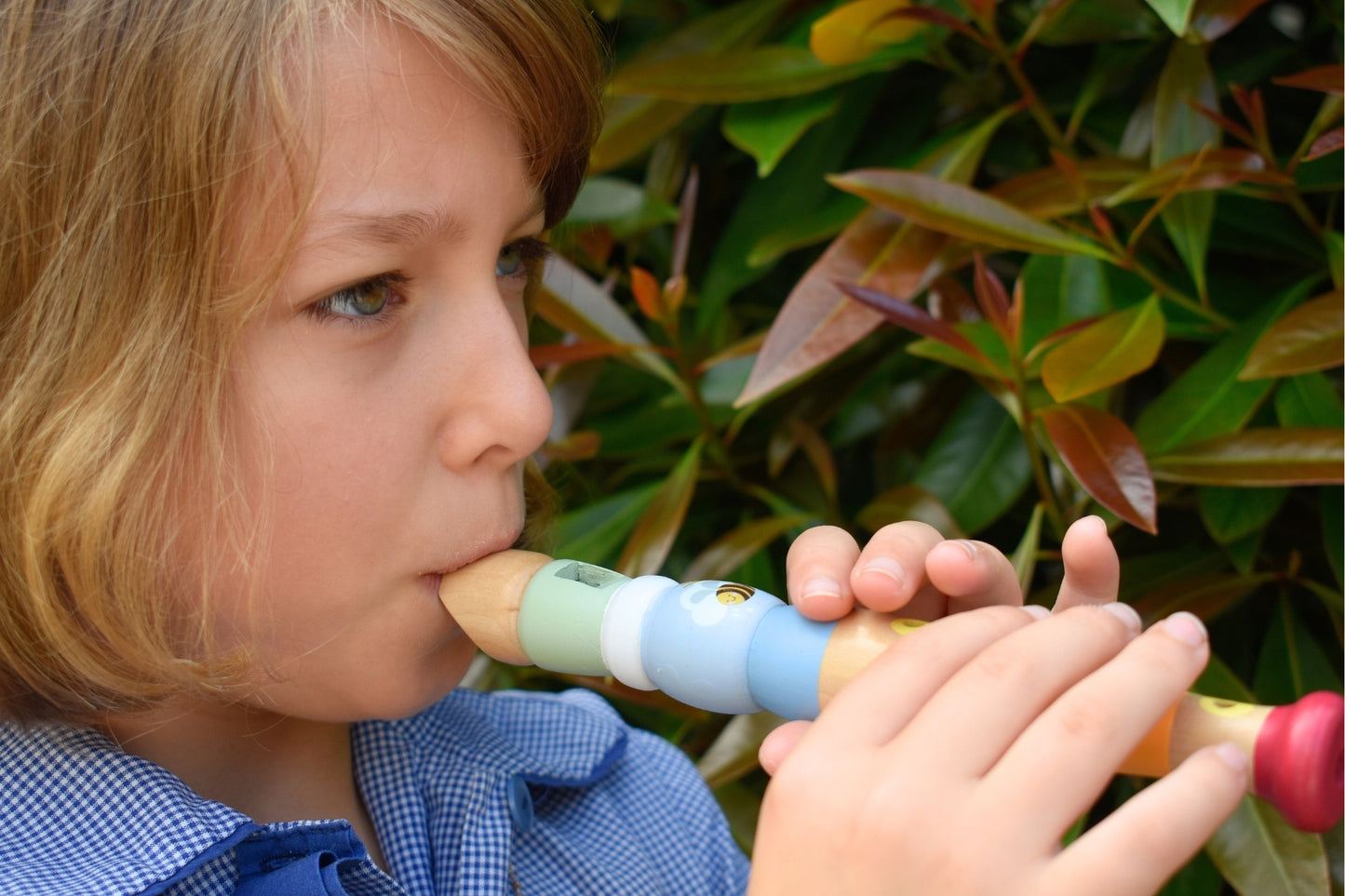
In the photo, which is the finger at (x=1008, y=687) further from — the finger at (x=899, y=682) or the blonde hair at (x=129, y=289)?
the blonde hair at (x=129, y=289)

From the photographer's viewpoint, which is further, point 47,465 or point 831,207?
point 831,207

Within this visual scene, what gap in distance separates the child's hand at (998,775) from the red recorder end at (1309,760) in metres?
0.02

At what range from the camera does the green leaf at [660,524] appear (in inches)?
48.1

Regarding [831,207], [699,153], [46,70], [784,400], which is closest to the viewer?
[46,70]

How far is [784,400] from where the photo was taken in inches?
Result: 56.3

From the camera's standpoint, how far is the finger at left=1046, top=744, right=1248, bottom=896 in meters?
0.58

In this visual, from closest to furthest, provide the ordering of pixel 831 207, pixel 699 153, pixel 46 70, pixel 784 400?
pixel 46 70 < pixel 831 207 < pixel 784 400 < pixel 699 153

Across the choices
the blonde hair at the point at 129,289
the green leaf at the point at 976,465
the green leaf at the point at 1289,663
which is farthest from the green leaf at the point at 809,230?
the green leaf at the point at 1289,663

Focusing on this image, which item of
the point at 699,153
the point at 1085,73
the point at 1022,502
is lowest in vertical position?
the point at 1022,502

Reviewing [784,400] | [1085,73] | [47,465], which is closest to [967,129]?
[1085,73]

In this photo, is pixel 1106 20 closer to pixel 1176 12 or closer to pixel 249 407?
pixel 1176 12

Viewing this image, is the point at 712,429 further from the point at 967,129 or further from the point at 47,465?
the point at 47,465

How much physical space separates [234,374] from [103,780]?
0.31m

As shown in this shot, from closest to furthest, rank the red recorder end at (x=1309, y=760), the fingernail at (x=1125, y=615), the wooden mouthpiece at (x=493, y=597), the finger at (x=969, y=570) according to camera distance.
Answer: the red recorder end at (x=1309, y=760) < the fingernail at (x=1125, y=615) < the finger at (x=969, y=570) < the wooden mouthpiece at (x=493, y=597)
